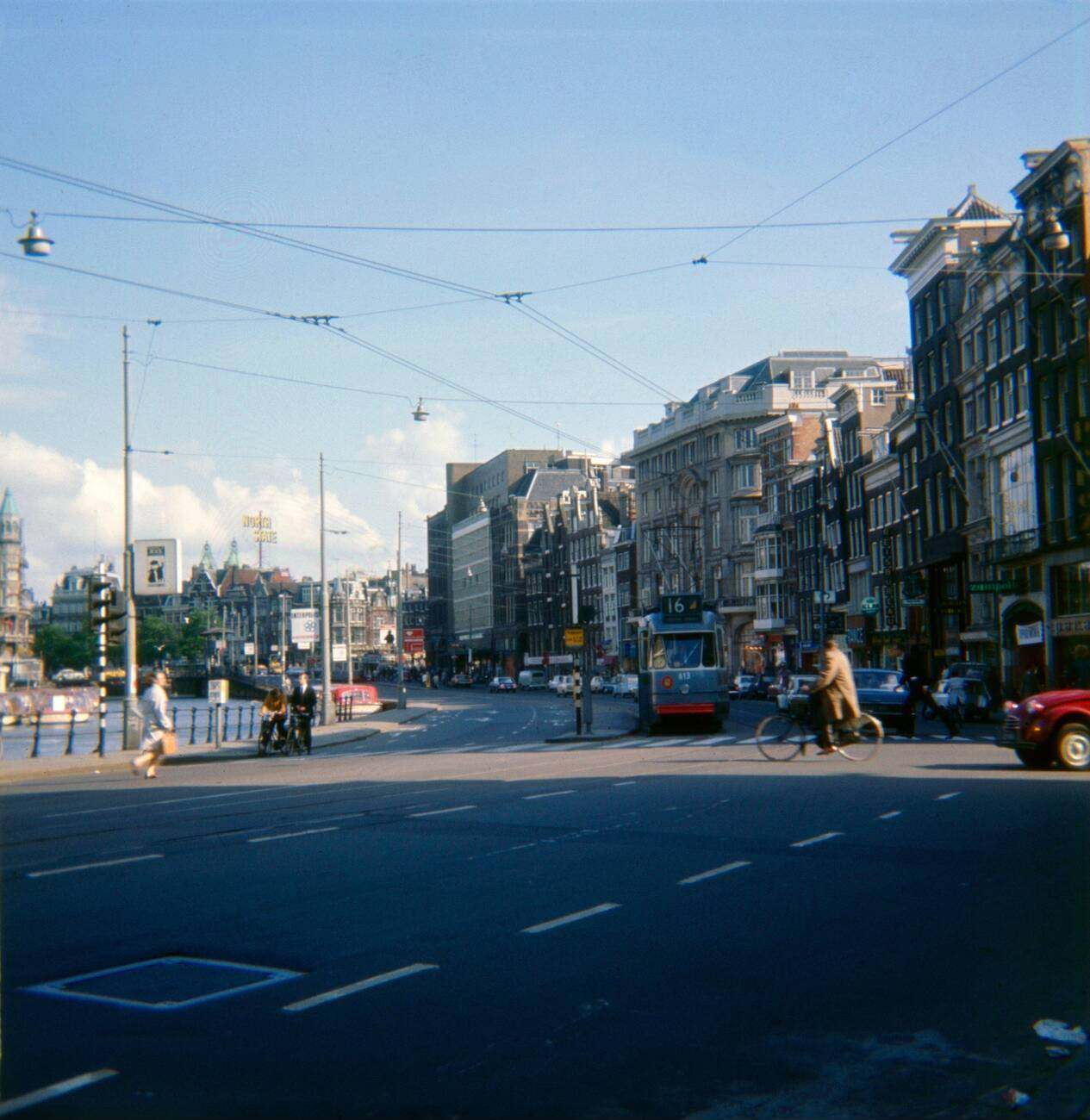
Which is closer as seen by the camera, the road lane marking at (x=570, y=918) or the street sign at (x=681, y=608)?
the road lane marking at (x=570, y=918)

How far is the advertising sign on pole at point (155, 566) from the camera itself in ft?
114

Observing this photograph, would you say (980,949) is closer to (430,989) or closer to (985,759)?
(430,989)

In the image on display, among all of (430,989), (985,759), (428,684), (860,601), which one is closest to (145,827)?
(430,989)

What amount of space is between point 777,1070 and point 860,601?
76.3 metres

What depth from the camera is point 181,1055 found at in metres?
6.07

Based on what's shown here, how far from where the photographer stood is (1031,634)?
5184 cm

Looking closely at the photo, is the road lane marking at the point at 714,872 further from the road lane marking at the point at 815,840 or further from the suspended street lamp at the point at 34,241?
the suspended street lamp at the point at 34,241

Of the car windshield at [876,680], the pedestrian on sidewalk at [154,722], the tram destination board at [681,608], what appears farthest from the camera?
the tram destination board at [681,608]

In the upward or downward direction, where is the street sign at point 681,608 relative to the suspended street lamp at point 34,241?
downward

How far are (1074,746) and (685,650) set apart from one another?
18178 millimetres

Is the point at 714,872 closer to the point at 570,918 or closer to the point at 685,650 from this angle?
the point at 570,918

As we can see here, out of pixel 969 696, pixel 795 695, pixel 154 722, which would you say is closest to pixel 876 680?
pixel 795 695

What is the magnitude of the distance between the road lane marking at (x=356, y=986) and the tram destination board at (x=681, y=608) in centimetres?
3107

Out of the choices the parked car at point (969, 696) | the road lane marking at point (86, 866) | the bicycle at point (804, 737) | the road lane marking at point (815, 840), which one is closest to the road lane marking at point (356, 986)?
the road lane marking at point (86, 866)
